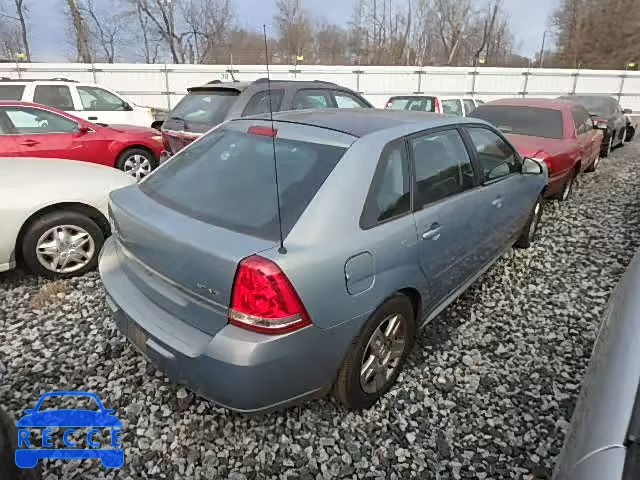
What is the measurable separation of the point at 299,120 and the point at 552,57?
191 ft

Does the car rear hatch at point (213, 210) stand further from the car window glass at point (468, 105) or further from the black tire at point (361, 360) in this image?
the car window glass at point (468, 105)

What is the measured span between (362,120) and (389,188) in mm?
645

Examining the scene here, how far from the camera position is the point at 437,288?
280 cm

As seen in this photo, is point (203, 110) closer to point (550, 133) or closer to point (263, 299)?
point (263, 299)

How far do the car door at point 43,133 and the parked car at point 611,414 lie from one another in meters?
6.62

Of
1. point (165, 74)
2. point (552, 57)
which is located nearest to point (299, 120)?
point (165, 74)

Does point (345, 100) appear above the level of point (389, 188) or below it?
above

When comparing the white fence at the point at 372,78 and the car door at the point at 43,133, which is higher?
the white fence at the point at 372,78

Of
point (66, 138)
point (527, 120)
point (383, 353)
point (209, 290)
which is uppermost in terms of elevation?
point (527, 120)

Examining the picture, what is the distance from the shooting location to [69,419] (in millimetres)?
2373

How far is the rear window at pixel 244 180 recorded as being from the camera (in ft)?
6.80

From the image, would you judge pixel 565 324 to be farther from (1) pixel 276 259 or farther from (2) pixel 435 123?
(1) pixel 276 259

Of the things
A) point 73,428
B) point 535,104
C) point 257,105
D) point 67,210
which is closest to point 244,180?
point 73,428

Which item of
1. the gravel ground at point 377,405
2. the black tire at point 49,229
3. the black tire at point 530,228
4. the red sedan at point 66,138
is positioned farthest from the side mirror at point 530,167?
the red sedan at point 66,138
